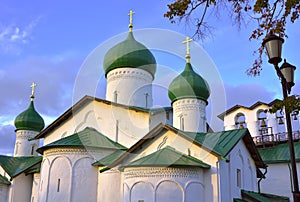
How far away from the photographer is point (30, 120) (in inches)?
886

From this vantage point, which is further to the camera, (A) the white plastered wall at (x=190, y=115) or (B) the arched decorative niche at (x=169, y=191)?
(A) the white plastered wall at (x=190, y=115)

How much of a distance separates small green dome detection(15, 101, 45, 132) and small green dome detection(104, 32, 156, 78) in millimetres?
7724

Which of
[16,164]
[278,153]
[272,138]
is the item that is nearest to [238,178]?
[278,153]

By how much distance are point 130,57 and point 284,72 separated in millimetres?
12137

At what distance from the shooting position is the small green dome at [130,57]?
16.8 metres

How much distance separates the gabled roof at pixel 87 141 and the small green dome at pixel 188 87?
397cm

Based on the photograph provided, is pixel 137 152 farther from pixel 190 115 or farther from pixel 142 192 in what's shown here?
pixel 190 115

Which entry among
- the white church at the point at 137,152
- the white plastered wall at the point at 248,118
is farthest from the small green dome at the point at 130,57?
the white plastered wall at the point at 248,118

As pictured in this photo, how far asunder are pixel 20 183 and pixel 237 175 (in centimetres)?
1063

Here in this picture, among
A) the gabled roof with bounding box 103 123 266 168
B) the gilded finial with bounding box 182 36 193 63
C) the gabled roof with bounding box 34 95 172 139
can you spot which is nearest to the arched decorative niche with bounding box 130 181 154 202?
the gabled roof with bounding box 103 123 266 168

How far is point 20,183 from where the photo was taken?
690 inches

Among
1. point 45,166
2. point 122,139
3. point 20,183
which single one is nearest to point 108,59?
point 122,139

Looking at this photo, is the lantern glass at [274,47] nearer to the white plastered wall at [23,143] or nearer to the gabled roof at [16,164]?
the gabled roof at [16,164]

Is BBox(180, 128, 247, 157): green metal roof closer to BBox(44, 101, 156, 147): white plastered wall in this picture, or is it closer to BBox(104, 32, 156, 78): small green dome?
BBox(44, 101, 156, 147): white plastered wall
